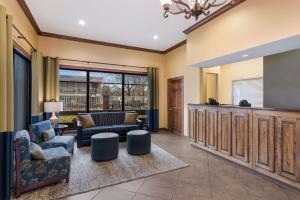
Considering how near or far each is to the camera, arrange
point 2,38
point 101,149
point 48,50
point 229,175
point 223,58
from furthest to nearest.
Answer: point 48,50
point 223,58
point 101,149
point 229,175
point 2,38

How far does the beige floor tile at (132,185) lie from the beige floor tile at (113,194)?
8 cm

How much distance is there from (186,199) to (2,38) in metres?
3.16

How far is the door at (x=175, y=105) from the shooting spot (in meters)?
6.02

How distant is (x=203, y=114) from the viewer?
13.9ft

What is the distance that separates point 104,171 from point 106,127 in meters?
1.94

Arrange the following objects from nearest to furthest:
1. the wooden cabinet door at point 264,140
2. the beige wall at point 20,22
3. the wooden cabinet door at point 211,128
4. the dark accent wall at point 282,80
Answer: the wooden cabinet door at point 264,140, the beige wall at point 20,22, the dark accent wall at point 282,80, the wooden cabinet door at point 211,128

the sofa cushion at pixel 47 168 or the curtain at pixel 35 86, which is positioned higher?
the curtain at pixel 35 86

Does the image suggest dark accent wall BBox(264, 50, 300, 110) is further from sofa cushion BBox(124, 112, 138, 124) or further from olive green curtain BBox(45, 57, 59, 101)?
olive green curtain BBox(45, 57, 59, 101)

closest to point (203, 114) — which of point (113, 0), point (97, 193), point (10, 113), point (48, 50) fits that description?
point (97, 193)

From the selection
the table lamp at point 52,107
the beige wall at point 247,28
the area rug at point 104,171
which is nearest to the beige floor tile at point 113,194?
the area rug at point 104,171

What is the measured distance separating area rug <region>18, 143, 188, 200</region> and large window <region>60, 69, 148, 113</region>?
2.12 metres

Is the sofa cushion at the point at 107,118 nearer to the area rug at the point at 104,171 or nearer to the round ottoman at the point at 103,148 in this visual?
A: the area rug at the point at 104,171

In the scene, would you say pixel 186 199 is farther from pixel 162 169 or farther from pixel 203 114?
pixel 203 114

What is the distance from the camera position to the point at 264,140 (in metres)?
2.79
